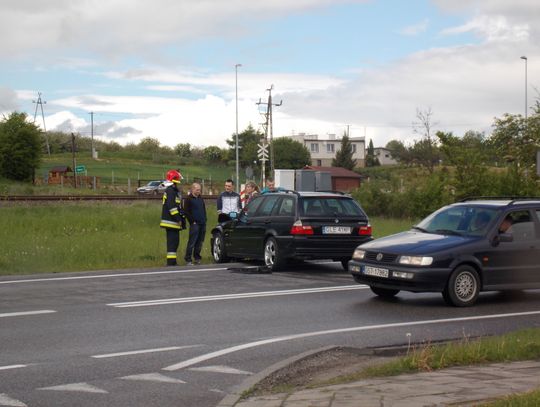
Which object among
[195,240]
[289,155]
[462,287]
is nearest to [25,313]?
[462,287]

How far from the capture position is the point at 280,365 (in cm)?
807

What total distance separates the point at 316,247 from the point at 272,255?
105 cm

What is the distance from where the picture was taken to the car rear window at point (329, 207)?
18.2 m

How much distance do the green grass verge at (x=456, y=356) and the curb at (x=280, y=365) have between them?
1.87ft

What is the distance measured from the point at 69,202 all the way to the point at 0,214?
9.66 metres

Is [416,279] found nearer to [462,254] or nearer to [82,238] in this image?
[462,254]

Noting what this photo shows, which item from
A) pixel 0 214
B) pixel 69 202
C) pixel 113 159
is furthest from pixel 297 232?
pixel 113 159

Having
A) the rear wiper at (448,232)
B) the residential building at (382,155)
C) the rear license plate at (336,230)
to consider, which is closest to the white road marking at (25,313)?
the rear wiper at (448,232)

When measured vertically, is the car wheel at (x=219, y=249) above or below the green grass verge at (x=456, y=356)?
above

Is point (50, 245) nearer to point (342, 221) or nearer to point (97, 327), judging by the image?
point (342, 221)

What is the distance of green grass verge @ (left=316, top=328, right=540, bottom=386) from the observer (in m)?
7.63

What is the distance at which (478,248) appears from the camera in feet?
43.3

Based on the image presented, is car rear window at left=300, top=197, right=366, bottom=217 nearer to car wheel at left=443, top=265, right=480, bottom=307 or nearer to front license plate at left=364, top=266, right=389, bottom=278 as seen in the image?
front license plate at left=364, top=266, right=389, bottom=278

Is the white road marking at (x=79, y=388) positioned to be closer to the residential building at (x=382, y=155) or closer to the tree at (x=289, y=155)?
the tree at (x=289, y=155)
